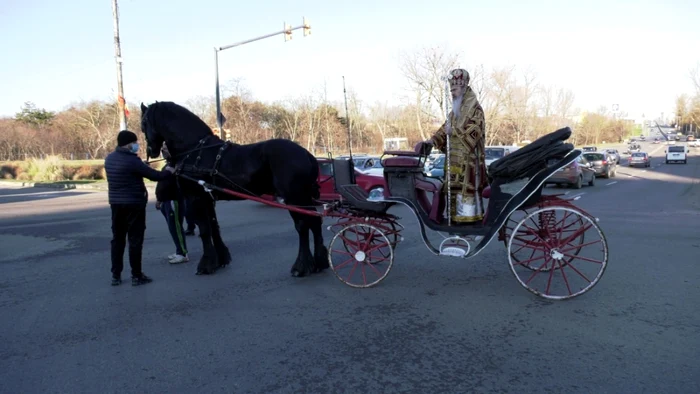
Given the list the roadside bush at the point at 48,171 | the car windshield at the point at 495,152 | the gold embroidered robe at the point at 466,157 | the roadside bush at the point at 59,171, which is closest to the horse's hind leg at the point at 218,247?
the gold embroidered robe at the point at 466,157

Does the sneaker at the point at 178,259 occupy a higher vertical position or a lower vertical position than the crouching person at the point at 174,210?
lower

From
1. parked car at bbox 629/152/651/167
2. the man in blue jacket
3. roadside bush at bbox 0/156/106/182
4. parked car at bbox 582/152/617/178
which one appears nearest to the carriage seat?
the man in blue jacket

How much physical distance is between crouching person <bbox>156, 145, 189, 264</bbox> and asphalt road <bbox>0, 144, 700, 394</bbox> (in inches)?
11.9

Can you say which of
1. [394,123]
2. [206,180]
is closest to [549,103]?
[394,123]

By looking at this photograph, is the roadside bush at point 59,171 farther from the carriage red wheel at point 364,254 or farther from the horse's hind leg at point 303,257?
the carriage red wheel at point 364,254

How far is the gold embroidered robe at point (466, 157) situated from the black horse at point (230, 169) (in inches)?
74.5

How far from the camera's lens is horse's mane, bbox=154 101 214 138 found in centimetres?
689

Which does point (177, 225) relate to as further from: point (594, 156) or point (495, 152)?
point (594, 156)

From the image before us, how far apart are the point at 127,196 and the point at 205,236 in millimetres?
1120

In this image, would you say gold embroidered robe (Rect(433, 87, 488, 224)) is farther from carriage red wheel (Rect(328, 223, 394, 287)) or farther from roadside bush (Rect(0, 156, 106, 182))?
roadside bush (Rect(0, 156, 106, 182))

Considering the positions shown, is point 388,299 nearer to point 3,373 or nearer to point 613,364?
point 613,364

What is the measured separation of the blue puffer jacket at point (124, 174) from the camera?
6219 millimetres

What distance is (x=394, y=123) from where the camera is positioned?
5938cm

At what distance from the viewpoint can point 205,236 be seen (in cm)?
684
